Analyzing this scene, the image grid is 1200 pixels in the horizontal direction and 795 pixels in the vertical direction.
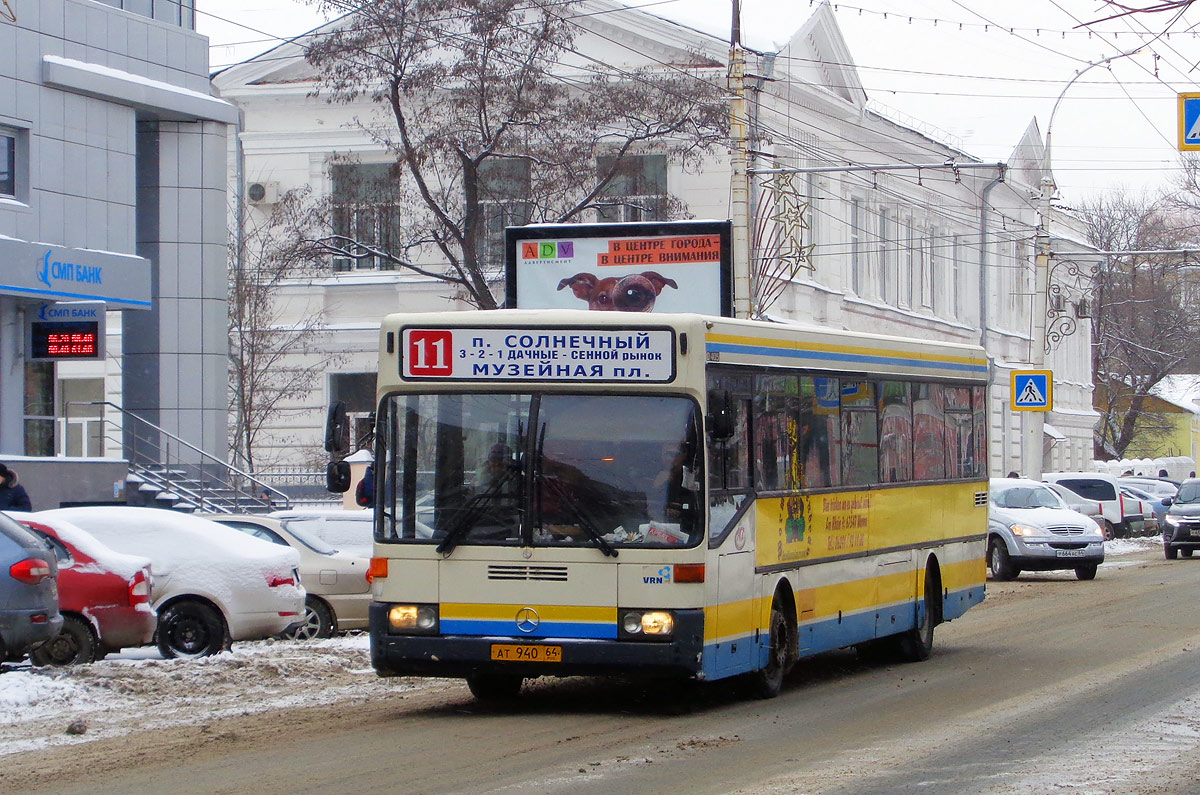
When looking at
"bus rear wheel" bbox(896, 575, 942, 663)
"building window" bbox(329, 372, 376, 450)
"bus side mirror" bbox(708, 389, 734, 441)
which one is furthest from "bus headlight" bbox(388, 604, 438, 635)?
"building window" bbox(329, 372, 376, 450)

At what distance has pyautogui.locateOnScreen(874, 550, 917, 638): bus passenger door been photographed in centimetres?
1489

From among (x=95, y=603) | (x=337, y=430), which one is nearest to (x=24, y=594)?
(x=95, y=603)

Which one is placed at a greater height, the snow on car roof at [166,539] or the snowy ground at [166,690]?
the snow on car roof at [166,539]

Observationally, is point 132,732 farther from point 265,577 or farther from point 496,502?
point 265,577

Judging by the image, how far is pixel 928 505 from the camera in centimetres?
1608

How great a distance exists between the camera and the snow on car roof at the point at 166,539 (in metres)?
15.8

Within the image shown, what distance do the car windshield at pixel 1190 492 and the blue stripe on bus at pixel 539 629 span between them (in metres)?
26.8

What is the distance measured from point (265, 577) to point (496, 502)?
4.94 metres

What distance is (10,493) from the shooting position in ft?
61.8

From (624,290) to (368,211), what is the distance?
1313 cm

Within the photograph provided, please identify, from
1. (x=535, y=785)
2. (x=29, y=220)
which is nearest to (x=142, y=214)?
(x=29, y=220)

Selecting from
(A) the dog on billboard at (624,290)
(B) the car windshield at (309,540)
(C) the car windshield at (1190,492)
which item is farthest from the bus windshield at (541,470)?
(C) the car windshield at (1190,492)

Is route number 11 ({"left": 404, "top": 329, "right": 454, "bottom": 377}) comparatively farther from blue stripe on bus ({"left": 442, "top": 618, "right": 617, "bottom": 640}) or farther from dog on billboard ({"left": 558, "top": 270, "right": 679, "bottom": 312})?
dog on billboard ({"left": 558, "top": 270, "right": 679, "bottom": 312})

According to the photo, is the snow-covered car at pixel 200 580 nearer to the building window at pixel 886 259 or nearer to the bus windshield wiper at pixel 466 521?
the bus windshield wiper at pixel 466 521
